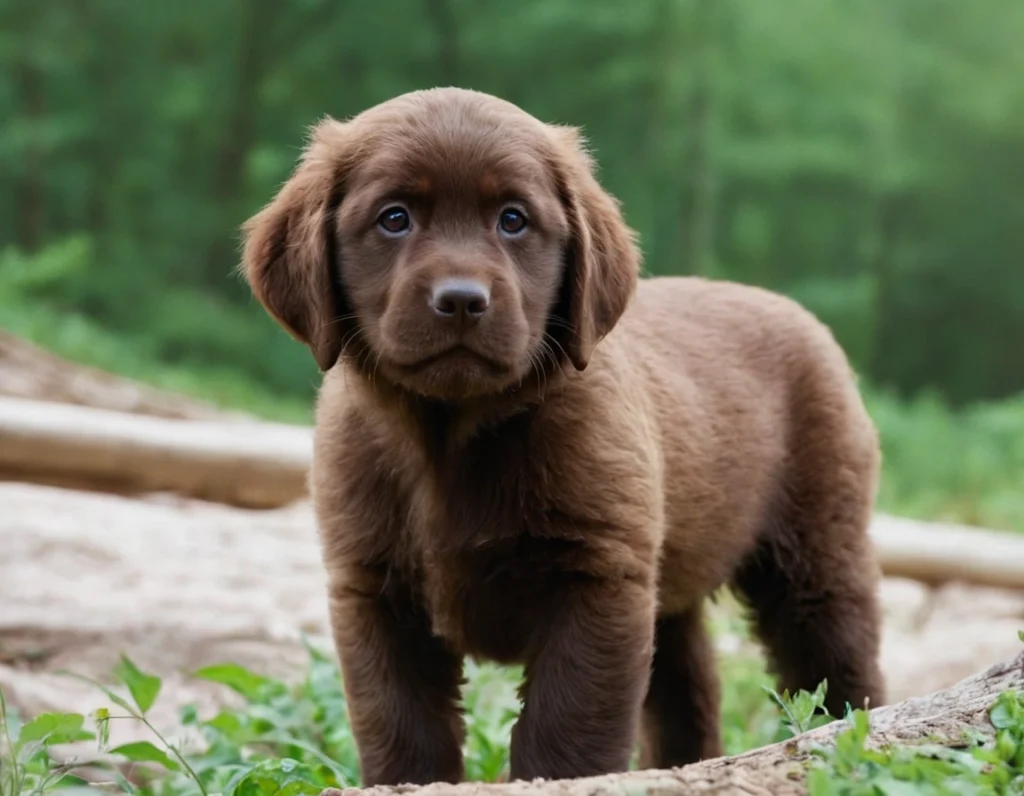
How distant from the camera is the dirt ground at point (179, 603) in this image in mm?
5230

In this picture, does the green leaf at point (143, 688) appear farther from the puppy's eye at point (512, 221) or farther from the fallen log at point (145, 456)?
the fallen log at point (145, 456)

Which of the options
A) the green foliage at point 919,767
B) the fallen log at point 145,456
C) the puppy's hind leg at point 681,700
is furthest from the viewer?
the fallen log at point 145,456

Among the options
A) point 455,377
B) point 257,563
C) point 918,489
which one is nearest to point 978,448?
point 918,489

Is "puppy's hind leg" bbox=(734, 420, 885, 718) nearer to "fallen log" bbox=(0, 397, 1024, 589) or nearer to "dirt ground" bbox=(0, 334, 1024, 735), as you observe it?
"dirt ground" bbox=(0, 334, 1024, 735)

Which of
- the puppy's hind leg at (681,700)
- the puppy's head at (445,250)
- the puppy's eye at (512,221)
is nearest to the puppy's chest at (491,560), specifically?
the puppy's head at (445,250)

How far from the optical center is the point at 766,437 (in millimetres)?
4734

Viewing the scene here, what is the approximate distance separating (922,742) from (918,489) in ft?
31.8

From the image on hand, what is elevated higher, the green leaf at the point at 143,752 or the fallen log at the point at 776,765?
the fallen log at the point at 776,765

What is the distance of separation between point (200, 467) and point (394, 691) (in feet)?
13.2

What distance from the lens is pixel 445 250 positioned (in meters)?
3.45

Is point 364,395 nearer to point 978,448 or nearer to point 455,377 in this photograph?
point 455,377

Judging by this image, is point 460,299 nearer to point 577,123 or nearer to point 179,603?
point 179,603

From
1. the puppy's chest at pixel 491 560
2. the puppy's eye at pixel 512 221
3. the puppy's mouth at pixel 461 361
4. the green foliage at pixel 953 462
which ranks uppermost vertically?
the puppy's eye at pixel 512 221

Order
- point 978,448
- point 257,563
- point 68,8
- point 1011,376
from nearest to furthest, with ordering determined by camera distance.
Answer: point 257,563 < point 978,448 < point 68,8 < point 1011,376
